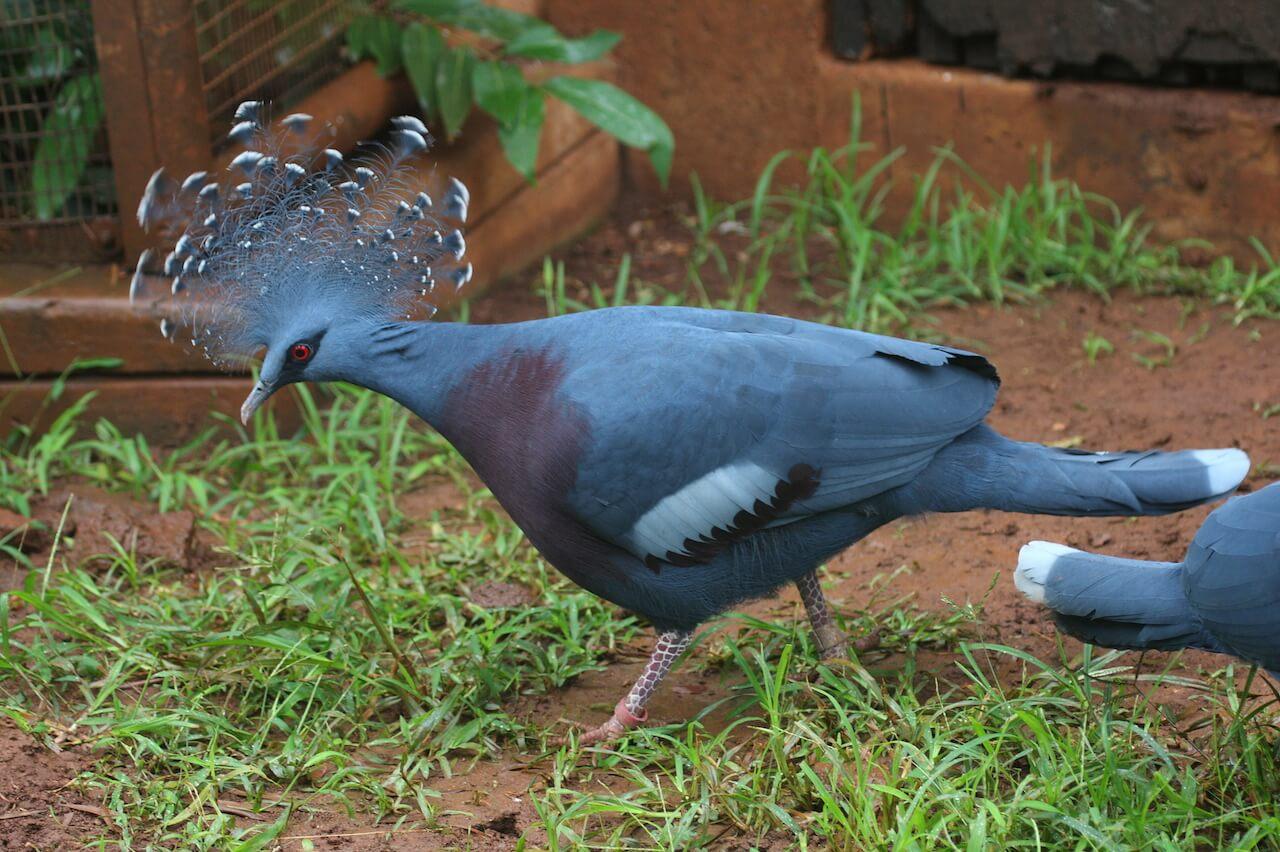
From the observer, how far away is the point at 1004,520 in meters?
3.73

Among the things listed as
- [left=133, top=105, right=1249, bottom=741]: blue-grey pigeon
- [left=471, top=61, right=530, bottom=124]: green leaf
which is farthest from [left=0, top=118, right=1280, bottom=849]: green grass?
[left=471, top=61, right=530, bottom=124]: green leaf

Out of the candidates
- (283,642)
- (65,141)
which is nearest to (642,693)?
(283,642)

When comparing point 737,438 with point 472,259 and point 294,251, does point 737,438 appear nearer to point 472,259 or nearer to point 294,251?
point 294,251

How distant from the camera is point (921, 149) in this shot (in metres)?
5.26

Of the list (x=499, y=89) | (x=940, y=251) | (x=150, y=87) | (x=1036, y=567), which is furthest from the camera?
(x=940, y=251)

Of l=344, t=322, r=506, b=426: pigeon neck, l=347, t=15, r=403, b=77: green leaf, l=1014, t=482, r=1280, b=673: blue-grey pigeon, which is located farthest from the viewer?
l=347, t=15, r=403, b=77: green leaf

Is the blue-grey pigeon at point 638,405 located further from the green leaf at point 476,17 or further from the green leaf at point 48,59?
the green leaf at point 476,17

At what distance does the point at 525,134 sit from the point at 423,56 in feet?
1.43

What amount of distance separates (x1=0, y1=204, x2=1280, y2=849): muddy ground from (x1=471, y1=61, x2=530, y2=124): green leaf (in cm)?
84

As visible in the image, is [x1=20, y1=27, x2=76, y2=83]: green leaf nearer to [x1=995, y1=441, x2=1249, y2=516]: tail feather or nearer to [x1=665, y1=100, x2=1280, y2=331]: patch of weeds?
[x1=665, y1=100, x2=1280, y2=331]: patch of weeds

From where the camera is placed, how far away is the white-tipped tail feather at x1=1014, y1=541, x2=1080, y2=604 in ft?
8.58

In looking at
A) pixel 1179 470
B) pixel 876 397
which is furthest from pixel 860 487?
pixel 1179 470

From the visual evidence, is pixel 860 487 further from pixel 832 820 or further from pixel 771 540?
pixel 832 820

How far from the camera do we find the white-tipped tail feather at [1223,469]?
263 cm
